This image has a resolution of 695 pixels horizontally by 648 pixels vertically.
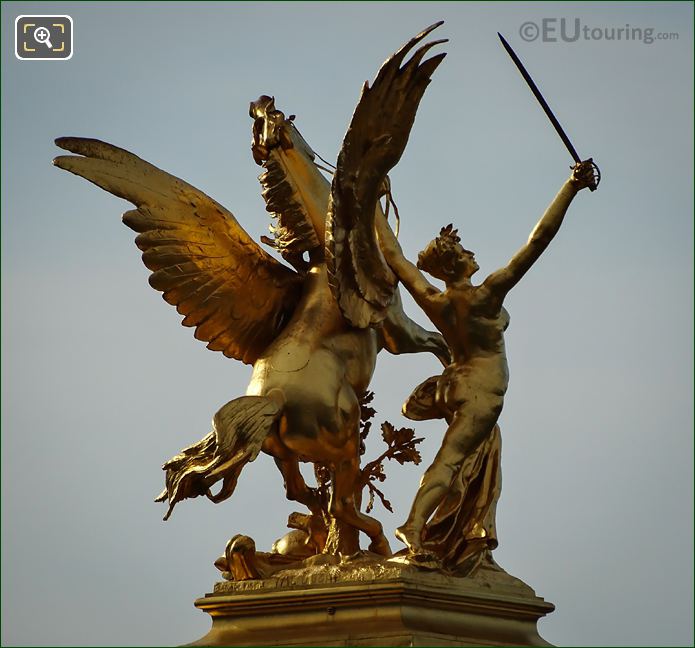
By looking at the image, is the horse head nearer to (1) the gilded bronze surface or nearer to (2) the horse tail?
(1) the gilded bronze surface

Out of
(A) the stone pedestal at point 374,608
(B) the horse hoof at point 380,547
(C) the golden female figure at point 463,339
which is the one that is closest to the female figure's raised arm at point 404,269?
(C) the golden female figure at point 463,339

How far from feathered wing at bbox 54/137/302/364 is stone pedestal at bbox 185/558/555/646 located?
1.11 m

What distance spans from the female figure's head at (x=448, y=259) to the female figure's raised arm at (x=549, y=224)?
0.69 feet

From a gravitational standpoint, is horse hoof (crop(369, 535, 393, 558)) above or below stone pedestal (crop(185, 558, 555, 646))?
above

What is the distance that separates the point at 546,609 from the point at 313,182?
2.12m

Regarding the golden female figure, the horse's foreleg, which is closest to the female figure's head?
the golden female figure

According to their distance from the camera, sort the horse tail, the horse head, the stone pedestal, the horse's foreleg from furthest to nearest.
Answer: the horse head < the horse's foreleg < the horse tail < the stone pedestal

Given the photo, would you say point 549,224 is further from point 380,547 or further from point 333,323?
point 380,547

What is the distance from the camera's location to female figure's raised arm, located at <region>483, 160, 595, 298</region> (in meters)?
7.88

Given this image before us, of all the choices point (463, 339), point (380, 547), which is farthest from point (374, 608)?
point (463, 339)

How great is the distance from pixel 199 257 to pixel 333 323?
66 cm

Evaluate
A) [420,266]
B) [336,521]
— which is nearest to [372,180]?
[420,266]

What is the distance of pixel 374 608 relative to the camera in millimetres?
A: 7688

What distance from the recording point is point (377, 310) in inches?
322
